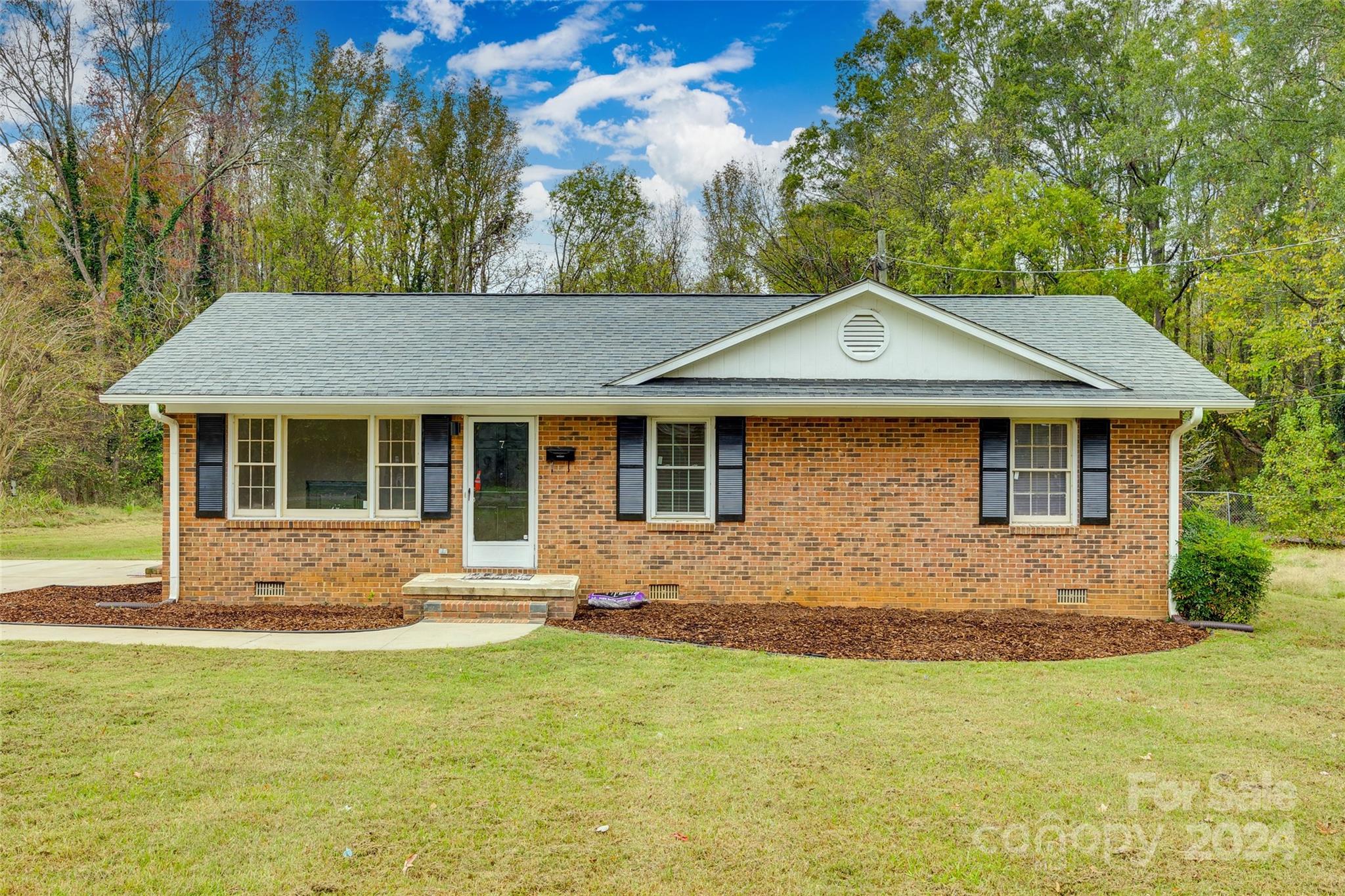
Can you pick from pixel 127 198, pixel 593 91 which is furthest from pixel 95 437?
pixel 593 91

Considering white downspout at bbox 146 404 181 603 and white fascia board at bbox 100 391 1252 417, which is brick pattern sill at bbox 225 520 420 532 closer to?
white downspout at bbox 146 404 181 603

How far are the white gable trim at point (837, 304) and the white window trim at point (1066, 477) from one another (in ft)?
2.02

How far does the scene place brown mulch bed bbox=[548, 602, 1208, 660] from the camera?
8211 mm

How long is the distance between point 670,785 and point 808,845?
0.95m

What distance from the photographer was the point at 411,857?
3801 mm

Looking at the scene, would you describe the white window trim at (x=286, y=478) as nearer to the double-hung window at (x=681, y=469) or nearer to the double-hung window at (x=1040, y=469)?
the double-hung window at (x=681, y=469)

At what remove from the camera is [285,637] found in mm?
8422

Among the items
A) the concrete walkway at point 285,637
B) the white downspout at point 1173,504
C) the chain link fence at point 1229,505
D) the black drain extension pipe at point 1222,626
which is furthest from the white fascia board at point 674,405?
the chain link fence at point 1229,505

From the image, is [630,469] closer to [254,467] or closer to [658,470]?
[658,470]

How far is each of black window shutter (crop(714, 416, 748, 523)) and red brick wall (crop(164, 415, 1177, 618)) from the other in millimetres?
114

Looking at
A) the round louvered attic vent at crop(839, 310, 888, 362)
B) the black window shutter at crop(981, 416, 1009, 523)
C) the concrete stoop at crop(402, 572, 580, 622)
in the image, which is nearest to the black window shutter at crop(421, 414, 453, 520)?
the concrete stoop at crop(402, 572, 580, 622)

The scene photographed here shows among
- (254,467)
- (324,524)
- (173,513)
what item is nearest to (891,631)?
(324,524)

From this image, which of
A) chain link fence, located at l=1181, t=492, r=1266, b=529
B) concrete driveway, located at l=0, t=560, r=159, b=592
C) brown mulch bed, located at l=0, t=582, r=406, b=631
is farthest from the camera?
chain link fence, located at l=1181, t=492, r=1266, b=529

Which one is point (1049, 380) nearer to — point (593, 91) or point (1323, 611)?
point (1323, 611)
